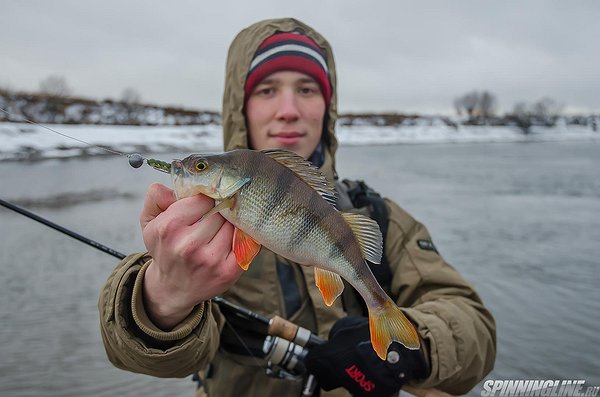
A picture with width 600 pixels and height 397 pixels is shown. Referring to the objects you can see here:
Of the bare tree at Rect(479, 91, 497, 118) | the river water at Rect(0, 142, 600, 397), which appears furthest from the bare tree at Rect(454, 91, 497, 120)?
the river water at Rect(0, 142, 600, 397)

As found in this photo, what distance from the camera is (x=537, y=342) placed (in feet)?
15.7

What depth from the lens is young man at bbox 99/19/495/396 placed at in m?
1.56

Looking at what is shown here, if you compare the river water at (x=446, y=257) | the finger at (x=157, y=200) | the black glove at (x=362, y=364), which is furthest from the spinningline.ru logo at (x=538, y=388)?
the finger at (x=157, y=200)

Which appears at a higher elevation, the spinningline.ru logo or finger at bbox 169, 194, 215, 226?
finger at bbox 169, 194, 215, 226

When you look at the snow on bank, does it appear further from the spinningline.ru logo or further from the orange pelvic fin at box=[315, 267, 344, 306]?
the spinningline.ru logo

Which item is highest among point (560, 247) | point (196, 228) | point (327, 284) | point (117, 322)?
point (196, 228)

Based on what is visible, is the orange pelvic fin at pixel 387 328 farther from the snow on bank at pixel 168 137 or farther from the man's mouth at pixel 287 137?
the snow on bank at pixel 168 137

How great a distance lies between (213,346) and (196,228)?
3.12 feet

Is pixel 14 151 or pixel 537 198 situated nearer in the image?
pixel 537 198

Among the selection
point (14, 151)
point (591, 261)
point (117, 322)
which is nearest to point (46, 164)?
point (14, 151)

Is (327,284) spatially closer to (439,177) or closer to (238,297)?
(238,297)

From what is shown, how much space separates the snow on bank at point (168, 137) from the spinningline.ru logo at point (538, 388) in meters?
3.77

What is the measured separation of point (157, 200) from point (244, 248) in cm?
35

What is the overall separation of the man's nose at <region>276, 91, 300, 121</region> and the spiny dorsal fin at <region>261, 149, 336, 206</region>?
1065mm
